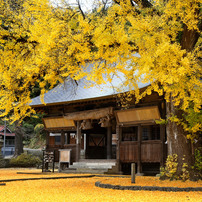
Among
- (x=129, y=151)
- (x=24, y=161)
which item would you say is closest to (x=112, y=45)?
(x=129, y=151)

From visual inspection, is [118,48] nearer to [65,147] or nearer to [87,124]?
[87,124]

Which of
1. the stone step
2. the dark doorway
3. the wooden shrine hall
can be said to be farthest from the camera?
the dark doorway

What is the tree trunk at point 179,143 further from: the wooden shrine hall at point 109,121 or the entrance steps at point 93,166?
the entrance steps at point 93,166

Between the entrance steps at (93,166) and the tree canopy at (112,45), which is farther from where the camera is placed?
the entrance steps at (93,166)

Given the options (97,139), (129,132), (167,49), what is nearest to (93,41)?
(167,49)

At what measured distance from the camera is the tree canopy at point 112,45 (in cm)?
802

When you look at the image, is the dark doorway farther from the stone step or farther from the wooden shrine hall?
the stone step

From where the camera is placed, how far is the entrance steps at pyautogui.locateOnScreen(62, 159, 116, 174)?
53.5 feet

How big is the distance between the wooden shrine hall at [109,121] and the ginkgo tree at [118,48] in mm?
3363

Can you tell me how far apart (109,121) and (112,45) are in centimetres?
850

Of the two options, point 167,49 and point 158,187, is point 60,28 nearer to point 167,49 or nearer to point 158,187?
point 167,49

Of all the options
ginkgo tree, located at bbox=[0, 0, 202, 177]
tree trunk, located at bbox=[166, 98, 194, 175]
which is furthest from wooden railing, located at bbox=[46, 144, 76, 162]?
tree trunk, located at bbox=[166, 98, 194, 175]

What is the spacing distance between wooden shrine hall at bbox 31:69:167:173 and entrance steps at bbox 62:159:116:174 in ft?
0.49

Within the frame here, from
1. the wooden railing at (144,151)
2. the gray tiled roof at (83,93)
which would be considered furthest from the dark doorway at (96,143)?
the wooden railing at (144,151)
